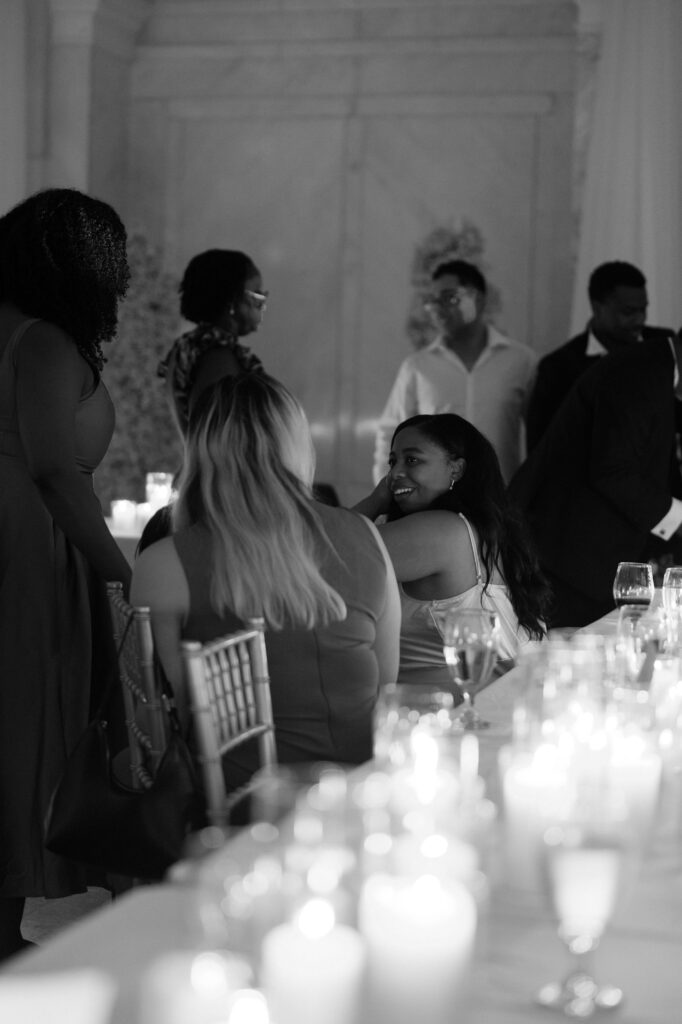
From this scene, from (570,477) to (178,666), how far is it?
2.48 metres

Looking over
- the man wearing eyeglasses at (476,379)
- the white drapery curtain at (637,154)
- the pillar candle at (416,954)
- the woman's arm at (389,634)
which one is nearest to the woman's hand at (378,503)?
the woman's arm at (389,634)

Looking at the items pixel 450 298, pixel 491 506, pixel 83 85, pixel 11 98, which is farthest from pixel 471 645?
pixel 83 85

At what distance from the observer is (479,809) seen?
1136 millimetres

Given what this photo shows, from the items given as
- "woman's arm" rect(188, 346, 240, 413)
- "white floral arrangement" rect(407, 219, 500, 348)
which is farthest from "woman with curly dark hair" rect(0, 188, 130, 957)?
"white floral arrangement" rect(407, 219, 500, 348)

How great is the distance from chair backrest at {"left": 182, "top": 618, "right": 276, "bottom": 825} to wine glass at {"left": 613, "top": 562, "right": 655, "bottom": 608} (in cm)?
112

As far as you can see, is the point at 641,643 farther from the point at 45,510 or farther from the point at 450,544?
the point at 45,510

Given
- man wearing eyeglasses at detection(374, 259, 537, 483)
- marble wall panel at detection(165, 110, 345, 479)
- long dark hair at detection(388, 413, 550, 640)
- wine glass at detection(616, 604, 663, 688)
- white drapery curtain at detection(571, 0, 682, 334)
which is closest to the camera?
wine glass at detection(616, 604, 663, 688)

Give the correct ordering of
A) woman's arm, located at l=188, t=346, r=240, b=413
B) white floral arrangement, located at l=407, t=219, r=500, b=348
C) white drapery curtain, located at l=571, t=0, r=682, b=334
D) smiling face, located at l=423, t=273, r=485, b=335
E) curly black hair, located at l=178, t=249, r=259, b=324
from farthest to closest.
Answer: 1. white floral arrangement, located at l=407, t=219, r=500, b=348
2. white drapery curtain, located at l=571, t=0, r=682, b=334
3. smiling face, located at l=423, t=273, r=485, b=335
4. curly black hair, located at l=178, t=249, r=259, b=324
5. woman's arm, located at l=188, t=346, r=240, b=413

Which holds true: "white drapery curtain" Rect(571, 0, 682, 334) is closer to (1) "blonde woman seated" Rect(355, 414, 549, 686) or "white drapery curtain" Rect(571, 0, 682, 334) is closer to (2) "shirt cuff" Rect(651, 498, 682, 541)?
(2) "shirt cuff" Rect(651, 498, 682, 541)

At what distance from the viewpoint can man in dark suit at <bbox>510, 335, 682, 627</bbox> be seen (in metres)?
4.45

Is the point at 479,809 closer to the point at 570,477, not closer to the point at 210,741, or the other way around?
the point at 210,741

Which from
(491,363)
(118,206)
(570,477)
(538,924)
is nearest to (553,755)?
(538,924)

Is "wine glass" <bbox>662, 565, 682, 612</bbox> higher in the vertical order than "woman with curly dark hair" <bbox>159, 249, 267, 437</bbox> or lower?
lower

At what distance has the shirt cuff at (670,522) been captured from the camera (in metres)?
4.37
